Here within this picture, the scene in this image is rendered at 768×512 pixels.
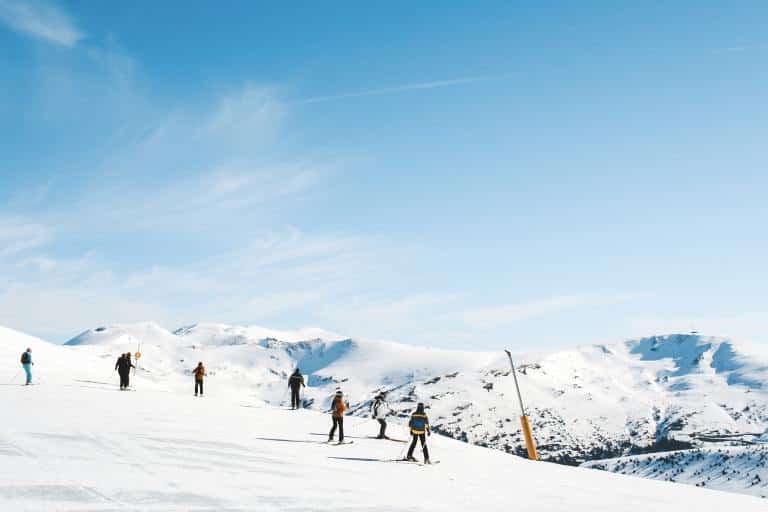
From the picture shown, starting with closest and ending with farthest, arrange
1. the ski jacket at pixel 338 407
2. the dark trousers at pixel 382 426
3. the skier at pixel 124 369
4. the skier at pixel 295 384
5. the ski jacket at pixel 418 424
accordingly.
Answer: the ski jacket at pixel 418 424, the ski jacket at pixel 338 407, the dark trousers at pixel 382 426, the skier at pixel 295 384, the skier at pixel 124 369

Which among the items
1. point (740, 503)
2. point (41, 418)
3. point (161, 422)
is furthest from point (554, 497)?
point (41, 418)

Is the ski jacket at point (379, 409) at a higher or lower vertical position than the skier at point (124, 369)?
lower

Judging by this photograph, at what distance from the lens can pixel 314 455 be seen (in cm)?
2358

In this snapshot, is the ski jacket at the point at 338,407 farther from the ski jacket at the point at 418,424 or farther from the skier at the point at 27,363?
the skier at the point at 27,363

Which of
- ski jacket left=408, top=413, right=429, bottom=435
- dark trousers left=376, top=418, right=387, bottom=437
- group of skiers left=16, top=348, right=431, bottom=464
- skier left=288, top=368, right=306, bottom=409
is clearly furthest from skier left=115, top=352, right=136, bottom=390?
ski jacket left=408, top=413, right=429, bottom=435

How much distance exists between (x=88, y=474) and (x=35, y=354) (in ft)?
143

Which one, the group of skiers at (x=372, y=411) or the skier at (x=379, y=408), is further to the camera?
the skier at (x=379, y=408)

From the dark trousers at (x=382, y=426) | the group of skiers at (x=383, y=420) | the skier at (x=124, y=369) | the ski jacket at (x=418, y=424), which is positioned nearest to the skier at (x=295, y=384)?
the group of skiers at (x=383, y=420)

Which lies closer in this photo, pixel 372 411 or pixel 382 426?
pixel 372 411

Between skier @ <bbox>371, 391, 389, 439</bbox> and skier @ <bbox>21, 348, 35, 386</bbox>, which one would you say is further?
skier @ <bbox>21, 348, 35, 386</bbox>

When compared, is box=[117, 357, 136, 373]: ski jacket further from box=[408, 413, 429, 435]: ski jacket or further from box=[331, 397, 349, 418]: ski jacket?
box=[408, 413, 429, 435]: ski jacket

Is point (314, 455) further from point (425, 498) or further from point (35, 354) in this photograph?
point (35, 354)

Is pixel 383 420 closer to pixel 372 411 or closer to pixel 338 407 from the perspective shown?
pixel 372 411

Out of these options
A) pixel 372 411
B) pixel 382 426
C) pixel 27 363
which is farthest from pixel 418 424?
pixel 27 363
